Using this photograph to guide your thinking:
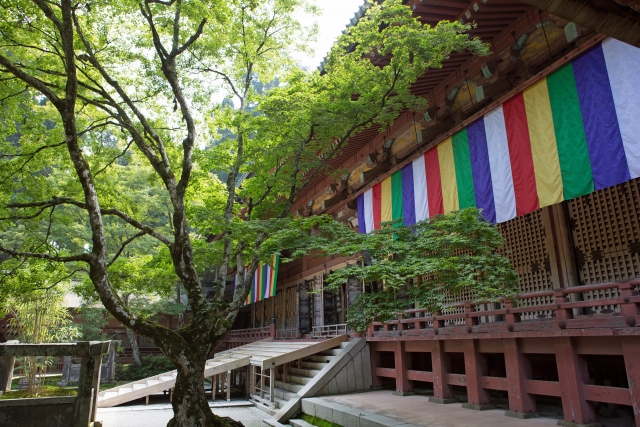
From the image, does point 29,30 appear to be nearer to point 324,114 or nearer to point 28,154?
point 28,154

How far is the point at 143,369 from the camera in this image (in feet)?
72.6

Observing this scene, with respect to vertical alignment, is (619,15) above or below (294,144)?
below

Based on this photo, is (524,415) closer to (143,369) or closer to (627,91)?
(627,91)

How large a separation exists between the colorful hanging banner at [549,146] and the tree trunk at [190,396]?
12.7 feet

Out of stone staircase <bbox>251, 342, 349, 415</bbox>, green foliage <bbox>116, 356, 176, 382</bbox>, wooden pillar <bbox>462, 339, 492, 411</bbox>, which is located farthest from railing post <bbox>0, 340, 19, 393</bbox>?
green foliage <bbox>116, 356, 176, 382</bbox>

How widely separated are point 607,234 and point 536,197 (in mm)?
1483

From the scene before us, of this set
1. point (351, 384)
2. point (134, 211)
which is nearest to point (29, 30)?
point (134, 211)

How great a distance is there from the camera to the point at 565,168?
23.1ft

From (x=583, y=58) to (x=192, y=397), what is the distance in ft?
26.7

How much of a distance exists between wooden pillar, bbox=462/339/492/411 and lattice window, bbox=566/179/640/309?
88.0 inches

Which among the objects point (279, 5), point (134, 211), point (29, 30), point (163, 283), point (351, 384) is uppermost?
point (279, 5)

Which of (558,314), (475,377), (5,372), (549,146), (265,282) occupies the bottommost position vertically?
(475,377)

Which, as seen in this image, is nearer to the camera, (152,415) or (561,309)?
(561,309)

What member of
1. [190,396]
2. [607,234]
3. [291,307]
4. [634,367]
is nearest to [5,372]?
[190,396]
